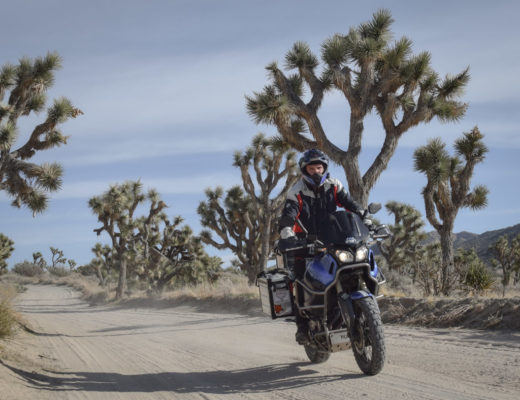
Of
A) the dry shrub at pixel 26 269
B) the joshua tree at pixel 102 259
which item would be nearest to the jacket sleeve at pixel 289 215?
the joshua tree at pixel 102 259

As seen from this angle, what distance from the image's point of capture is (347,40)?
1298cm

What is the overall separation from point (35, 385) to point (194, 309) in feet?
37.1

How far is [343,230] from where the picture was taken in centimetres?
416

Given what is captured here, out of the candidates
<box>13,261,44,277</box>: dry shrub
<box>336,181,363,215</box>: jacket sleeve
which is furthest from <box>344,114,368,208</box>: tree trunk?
<box>13,261,44,277</box>: dry shrub

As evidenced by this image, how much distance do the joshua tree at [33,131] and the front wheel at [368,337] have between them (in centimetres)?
1086

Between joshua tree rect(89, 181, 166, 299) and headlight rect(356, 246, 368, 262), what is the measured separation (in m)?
22.8

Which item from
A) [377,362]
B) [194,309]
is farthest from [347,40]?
[377,362]

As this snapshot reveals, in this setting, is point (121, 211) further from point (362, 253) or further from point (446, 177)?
point (362, 253)

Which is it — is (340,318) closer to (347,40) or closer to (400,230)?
(347,40)

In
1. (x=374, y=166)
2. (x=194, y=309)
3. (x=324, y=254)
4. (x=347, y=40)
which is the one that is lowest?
(x=194, y=309)

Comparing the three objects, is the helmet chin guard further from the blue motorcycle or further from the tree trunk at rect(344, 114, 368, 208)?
the tree trunk at rect(344, 114, 368, 208)

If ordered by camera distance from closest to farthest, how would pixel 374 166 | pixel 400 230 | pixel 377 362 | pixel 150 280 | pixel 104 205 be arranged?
pixel 377 362, pixel 374 166, pixel 104 205, pixel 400 230, pixel 150 280

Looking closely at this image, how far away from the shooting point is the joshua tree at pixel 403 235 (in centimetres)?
2762

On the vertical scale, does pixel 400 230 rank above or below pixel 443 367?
above
